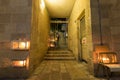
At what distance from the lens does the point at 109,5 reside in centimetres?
299

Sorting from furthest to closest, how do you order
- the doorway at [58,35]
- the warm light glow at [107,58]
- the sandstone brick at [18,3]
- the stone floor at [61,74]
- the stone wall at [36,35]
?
the doorway at [58,35]
the stone wall at [36,35]
the sandstone brick at [18,3]
the warm light glow at [107,58]
the stone floor at [61,74]

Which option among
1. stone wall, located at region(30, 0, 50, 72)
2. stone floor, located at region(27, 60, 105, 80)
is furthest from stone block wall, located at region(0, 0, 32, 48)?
stone floor, located at region(27, 60, 105, 80)

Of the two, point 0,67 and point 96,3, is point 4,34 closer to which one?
point 0,67

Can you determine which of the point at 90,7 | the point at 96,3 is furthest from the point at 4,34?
the point at 96,3

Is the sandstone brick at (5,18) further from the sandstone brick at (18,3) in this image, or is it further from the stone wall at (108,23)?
the stone wall at (108,23)

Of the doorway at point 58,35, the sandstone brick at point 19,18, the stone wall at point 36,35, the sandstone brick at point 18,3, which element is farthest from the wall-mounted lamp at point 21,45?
the doorway at point 58,35

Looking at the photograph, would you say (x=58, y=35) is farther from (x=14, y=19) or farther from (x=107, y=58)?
(x=107, y=58)

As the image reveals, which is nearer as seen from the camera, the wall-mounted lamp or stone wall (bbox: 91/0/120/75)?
the wall-mounted lamp

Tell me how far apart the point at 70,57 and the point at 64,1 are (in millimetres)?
2759

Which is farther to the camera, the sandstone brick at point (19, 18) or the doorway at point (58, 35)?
the doorway at point (58, 35)

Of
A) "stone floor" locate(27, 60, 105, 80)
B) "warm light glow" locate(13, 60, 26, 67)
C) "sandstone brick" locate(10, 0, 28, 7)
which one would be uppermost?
"sandstone brick" locate(10, 0, 28, 7)

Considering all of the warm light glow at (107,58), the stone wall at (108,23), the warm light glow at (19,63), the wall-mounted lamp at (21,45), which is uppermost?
the stone wall at (108,23)

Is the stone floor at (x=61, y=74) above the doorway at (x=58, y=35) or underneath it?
underneath

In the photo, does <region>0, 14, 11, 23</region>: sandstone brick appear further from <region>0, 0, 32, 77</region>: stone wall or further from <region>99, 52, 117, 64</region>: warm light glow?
<region>99, 52, 117, 64</region>: warm light glow
